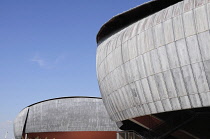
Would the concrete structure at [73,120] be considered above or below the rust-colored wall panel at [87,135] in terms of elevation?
above

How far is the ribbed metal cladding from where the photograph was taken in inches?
445

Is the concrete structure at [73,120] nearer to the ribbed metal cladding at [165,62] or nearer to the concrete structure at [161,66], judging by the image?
the concrete structure at [161,66]

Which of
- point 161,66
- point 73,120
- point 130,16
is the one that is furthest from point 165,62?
point 73,120

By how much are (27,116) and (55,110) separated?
22.8ft

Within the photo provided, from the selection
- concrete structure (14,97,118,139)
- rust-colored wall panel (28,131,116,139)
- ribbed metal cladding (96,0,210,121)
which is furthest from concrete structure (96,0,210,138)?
rust-colored wall panel (28,131,116,139)

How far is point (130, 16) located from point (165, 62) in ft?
21.1

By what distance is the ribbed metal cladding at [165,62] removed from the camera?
11.3 m

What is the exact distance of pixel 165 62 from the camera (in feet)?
41.4

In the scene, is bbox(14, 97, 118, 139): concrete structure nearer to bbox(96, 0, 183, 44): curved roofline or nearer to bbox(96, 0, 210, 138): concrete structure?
bbox(96, 0, 210, 138): concrete structure

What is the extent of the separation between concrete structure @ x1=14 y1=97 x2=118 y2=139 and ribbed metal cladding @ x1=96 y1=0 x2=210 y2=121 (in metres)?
20.1

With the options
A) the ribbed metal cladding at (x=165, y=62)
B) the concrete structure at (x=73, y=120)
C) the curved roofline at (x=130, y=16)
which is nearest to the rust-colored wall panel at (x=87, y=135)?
the concrete structure at (x=73, y=120)

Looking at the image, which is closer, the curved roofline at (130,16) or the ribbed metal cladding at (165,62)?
the ribbed metal cladding at (165,62)

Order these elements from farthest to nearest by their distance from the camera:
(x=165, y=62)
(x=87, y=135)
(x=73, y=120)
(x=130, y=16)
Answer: (x=73, y=120)
(x=87, y=135)
(x=130, y=16)
(x=165, y=62)

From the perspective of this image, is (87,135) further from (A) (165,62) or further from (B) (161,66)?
(A) (165,62)
